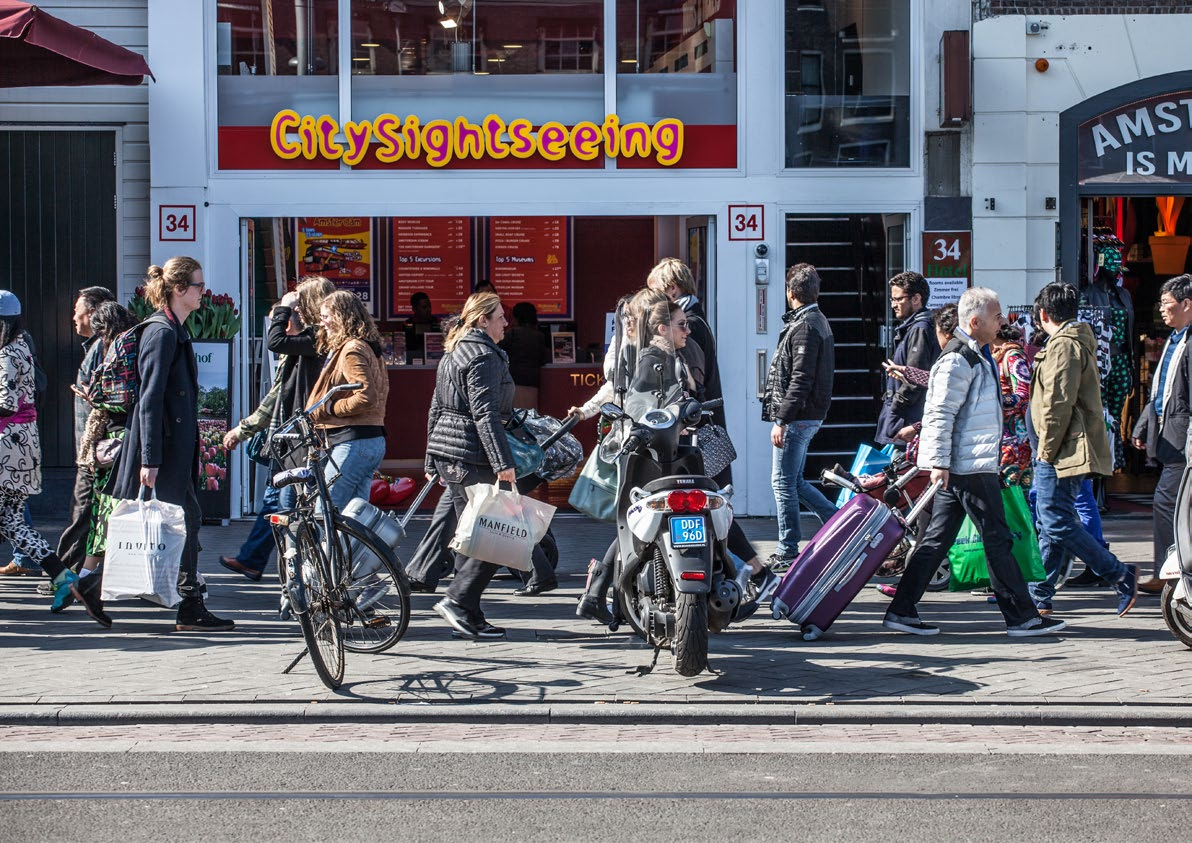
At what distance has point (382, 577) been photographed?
7.44 m

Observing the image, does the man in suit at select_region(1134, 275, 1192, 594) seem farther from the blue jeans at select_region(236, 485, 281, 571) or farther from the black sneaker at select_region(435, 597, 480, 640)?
the blue jeans at select_region(236, 485, 281, 571)

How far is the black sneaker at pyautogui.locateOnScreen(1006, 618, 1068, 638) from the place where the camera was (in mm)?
8125

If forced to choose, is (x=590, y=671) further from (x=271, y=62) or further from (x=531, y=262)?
(x=531, y=262)

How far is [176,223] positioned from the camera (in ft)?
40.9

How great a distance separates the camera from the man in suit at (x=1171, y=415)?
8.89m

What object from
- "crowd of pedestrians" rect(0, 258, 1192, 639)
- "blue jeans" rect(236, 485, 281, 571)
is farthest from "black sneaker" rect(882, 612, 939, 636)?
"blue jeans" rect(236, 485, 281, 571)

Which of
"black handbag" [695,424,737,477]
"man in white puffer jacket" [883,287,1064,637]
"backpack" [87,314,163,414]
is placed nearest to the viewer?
"man in white puffer jacket" [883,287,1064,637]

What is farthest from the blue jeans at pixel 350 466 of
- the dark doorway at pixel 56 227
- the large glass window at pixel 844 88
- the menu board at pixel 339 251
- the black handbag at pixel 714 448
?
the menu board at pixel 339 251

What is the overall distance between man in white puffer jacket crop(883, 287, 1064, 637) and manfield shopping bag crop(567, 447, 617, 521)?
63.7 inches

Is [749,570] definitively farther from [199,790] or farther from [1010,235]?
[1010,235]

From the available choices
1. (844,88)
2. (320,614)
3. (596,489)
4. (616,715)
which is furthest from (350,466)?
(844,88)

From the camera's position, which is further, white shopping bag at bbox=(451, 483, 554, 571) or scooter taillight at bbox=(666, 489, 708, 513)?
white shopping bag at bbox=(451, 483, 554, 571)

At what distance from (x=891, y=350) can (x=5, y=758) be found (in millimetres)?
8618

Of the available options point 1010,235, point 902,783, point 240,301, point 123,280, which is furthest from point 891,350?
point 902,783
